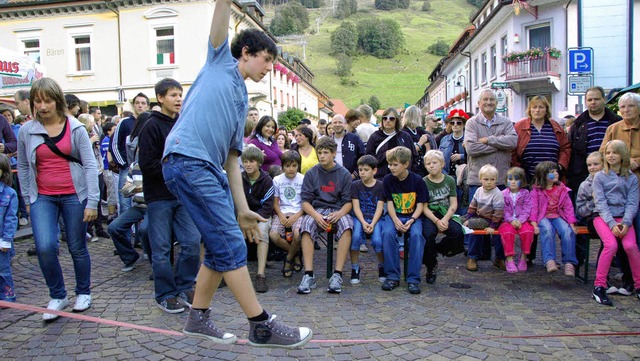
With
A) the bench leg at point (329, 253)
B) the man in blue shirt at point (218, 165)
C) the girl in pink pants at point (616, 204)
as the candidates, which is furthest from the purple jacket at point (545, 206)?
the man in blue shirt at point (218, 165)

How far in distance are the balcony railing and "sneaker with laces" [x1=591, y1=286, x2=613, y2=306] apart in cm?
2119

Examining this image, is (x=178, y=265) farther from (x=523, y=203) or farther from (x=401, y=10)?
(x=401, y=10)

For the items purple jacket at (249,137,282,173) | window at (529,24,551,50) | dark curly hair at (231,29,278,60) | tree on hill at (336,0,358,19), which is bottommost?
purple jacket at (249,137,282,173)

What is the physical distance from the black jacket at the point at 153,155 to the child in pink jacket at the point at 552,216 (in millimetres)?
4139

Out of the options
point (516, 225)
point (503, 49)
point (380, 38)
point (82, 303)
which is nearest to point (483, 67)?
point (503, 49)

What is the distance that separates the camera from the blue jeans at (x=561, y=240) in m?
5.66

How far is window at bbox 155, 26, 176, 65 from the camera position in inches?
1032

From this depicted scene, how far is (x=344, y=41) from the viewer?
437 ft

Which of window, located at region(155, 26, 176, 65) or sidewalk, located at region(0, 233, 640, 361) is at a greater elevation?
window, located at region(155, 26, 176, 65)

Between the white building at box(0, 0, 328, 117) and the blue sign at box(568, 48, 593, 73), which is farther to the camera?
the white building at box(0, 0, 328, 117)

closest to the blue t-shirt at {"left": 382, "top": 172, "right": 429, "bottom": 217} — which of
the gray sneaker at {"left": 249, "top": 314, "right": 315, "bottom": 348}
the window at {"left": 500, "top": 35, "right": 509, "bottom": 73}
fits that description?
the gray sneaker at {"left": 249, "top": 314, "right": 315, "bottom": 348}

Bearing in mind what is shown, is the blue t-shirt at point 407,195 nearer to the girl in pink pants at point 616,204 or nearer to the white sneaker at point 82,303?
the girl in pink pants at point 616,204

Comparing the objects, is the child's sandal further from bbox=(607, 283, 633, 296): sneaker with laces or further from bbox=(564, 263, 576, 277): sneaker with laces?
bbox=(607, 283, 633, 296): sneaker with laces

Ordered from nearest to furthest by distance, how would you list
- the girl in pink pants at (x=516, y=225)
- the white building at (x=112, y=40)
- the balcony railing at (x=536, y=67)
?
the girl in pink pants at (x=516, y=225) < the balcony railing at (x=536, y=67) < the white building at (x=112, y=40)
